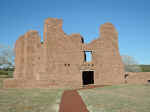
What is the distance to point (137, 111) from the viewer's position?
846 cm

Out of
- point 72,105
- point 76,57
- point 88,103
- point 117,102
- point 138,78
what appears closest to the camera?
point 72,105

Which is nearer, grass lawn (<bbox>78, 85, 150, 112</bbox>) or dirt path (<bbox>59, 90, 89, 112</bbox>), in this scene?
grass lawn (<bbox>78, 85, 150, 112</bbox>)

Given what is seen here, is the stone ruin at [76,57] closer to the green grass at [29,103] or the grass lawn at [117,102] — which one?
the grass lawn at [117,102]

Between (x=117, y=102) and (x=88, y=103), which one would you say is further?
(x=117, y=102)

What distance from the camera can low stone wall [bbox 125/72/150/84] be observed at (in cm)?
2622

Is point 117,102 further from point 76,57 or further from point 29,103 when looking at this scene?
point 76,57

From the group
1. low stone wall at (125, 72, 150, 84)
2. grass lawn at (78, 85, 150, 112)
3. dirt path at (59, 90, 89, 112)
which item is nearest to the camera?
grass lawn at (78, 85, 150, 112)

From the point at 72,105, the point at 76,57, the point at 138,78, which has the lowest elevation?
the point at 72,105

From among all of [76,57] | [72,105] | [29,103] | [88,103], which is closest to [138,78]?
[76,57]

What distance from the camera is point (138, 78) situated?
86.0ft

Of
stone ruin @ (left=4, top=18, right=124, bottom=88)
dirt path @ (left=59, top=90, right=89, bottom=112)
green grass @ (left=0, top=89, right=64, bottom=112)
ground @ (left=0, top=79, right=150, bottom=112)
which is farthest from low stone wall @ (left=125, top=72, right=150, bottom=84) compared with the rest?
dirt path @ (left=59, top=90, right=89, bottom=112)

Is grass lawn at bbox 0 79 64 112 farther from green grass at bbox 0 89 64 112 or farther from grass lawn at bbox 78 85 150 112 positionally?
grass lawn at bbox 78 85 150 112

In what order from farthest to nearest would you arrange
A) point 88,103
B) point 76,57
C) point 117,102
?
point 76,57, point 117,102, point 88,103

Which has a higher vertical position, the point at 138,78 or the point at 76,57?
the point at 76,57
